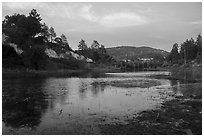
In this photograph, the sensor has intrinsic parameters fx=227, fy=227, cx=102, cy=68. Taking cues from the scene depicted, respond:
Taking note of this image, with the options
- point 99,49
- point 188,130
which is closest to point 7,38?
point 188,130

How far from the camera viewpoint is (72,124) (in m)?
13.0

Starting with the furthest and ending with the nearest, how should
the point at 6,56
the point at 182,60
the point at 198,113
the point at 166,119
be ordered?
the point at 182,60
the point at 6,56
the point at 198,113
the point at 166,119

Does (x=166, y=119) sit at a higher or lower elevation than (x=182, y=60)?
lower

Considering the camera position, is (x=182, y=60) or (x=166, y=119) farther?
(x=182, y=60)

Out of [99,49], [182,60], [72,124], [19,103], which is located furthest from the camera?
[99,49]

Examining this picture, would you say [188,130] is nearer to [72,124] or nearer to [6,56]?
[72,124]

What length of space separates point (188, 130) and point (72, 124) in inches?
248

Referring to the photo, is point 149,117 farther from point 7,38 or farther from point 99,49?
point 99,49

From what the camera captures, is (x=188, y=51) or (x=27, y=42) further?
(x=188, y=51)

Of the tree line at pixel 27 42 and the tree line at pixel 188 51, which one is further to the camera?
the tree line at pixel 188 51

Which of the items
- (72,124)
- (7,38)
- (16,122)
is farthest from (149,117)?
(7,38)

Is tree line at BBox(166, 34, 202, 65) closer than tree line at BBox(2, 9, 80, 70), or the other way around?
tree line at BBox(2, 9, 80, 70)

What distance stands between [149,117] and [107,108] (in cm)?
400

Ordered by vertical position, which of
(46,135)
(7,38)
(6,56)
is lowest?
(46,135)
